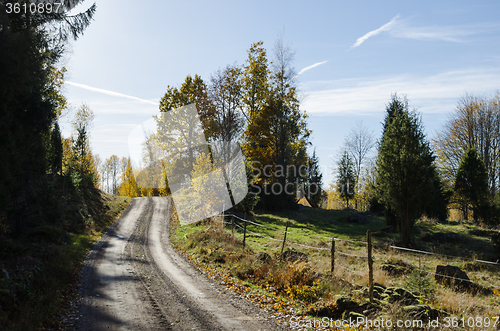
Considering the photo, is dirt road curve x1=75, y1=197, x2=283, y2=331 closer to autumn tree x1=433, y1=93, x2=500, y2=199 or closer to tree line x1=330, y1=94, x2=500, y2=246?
tree line x1=330, y1=94, x2=500, y2=246

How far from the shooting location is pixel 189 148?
37656mm

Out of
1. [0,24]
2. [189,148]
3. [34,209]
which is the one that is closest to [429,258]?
[0,24]

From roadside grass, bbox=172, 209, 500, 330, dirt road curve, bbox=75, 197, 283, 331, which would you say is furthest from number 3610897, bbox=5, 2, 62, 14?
roadside grass, bbox=172, 209, 500, 330

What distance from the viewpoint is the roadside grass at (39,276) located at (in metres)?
6.51

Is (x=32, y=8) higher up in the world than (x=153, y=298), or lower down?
higher up

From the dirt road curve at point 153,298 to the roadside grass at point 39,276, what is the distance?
1.83 ft

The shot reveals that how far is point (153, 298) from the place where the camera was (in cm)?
841

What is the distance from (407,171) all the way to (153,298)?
49.5ft

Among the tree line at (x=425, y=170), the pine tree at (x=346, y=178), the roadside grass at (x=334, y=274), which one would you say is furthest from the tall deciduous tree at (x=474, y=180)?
the pine tree at (x=346, y=178)

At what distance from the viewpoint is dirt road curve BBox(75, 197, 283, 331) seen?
6770 mm

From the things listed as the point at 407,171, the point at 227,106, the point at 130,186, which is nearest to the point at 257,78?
the point at 227,106

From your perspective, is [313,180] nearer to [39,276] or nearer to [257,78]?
[257,78]

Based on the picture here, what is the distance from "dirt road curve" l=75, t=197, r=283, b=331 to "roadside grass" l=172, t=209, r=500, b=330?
86cm

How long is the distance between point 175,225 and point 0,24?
1760 centimetres
